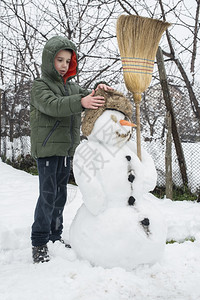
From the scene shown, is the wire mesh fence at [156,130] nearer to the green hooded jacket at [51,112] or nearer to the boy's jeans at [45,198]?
the green hooded jacket at [51,112]

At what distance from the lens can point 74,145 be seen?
90.0 inches

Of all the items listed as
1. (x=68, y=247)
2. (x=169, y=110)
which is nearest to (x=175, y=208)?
(x=169, y=110)

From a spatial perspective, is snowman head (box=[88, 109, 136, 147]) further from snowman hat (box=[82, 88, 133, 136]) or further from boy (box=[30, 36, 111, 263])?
boy (box=[30, 36, 111, 263])

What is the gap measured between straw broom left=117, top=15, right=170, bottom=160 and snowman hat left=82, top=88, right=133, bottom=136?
10cm

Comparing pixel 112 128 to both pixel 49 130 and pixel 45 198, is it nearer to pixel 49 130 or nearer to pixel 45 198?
pixel 49 130

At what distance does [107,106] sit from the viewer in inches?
75.3

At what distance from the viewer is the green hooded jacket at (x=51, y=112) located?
1.97m

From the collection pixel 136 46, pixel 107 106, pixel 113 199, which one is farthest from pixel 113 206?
pixel 136 46

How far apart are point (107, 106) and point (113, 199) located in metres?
0.63

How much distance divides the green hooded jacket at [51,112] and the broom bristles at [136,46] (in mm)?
363

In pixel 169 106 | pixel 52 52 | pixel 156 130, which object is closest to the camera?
pixel 52 52

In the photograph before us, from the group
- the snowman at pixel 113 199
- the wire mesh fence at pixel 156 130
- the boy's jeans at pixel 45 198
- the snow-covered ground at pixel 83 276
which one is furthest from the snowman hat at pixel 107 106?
the wire mesh fence at pixel 156 130

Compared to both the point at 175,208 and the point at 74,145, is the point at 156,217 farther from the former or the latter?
the point at 175,208

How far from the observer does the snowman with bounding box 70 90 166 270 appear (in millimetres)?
1816
